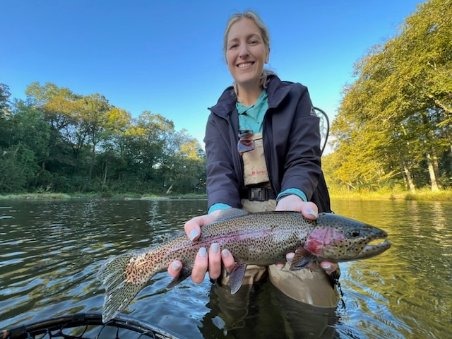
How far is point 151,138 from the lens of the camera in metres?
66.8

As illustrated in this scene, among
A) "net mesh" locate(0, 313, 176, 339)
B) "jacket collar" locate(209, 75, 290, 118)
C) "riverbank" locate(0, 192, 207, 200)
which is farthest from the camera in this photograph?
"riverbank" locate(0, 192, 207, 200)

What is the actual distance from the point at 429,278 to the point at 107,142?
61.0m

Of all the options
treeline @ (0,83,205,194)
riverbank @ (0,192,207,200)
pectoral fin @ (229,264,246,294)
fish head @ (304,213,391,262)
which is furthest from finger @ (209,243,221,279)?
treeline @ (0,83,205,194)

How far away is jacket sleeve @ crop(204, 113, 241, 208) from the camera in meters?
3.23

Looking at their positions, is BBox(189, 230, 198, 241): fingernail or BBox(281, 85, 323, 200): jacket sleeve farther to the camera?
BBox(281, 85, 323, 200): jacket sleeve

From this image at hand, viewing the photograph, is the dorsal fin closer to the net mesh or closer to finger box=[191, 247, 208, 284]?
finger box=[191, 247, 208, 284]

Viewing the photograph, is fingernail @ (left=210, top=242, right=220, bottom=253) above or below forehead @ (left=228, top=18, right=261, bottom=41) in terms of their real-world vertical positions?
below

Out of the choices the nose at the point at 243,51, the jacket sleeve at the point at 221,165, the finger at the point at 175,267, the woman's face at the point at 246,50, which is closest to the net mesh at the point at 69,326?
the finger at the point at 175,267

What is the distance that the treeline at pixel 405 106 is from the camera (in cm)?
2023

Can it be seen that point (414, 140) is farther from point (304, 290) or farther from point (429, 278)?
point (304, 290)

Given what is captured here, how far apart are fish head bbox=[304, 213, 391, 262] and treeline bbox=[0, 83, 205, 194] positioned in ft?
145

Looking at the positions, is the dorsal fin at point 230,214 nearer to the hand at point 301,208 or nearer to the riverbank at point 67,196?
the hand at point 301,208

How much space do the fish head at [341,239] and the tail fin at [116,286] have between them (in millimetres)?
1323

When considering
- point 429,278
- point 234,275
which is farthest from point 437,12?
point 234,275
